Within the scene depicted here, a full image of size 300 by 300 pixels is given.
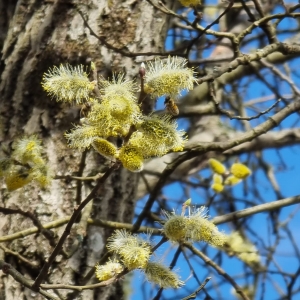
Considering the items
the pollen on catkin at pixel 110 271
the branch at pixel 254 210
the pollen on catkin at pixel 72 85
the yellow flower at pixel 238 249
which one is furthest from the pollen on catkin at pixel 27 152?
Result: the yellow flower at pixel 238 249

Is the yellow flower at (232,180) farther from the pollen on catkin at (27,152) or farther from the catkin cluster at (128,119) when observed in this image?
the catkin cluster at (128,119)

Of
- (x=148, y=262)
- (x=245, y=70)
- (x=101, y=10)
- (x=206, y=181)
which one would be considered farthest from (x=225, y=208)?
(x=148, y=262)

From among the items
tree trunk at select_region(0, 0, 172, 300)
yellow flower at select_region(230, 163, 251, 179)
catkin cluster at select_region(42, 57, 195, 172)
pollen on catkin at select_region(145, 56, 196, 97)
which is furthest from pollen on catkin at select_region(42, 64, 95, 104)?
yellow flower at select_region(230, 163, 251, 179)

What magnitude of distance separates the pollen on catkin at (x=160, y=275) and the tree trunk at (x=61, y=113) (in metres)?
0.53

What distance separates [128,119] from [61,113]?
36.0 inches

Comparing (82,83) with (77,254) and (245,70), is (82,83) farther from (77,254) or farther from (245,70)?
Result: (245,70)

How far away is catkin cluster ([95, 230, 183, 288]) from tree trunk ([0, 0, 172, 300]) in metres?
0.50

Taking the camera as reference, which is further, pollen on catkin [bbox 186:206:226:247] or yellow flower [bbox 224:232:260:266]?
yellow flower [bbox 224:232:260:266]

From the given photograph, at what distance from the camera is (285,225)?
3.29 meters

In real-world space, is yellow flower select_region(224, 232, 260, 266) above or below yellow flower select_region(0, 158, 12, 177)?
above

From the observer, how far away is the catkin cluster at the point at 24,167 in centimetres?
141

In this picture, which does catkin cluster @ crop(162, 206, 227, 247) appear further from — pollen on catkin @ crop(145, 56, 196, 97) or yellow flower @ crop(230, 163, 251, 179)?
yellow flower @ crop(230, 163, 251, 179)

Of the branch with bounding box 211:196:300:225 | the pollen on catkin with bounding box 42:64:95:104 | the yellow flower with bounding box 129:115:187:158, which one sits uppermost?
the branch with bounding box 211:196:300:225

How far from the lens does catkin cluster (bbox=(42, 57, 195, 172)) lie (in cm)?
111
